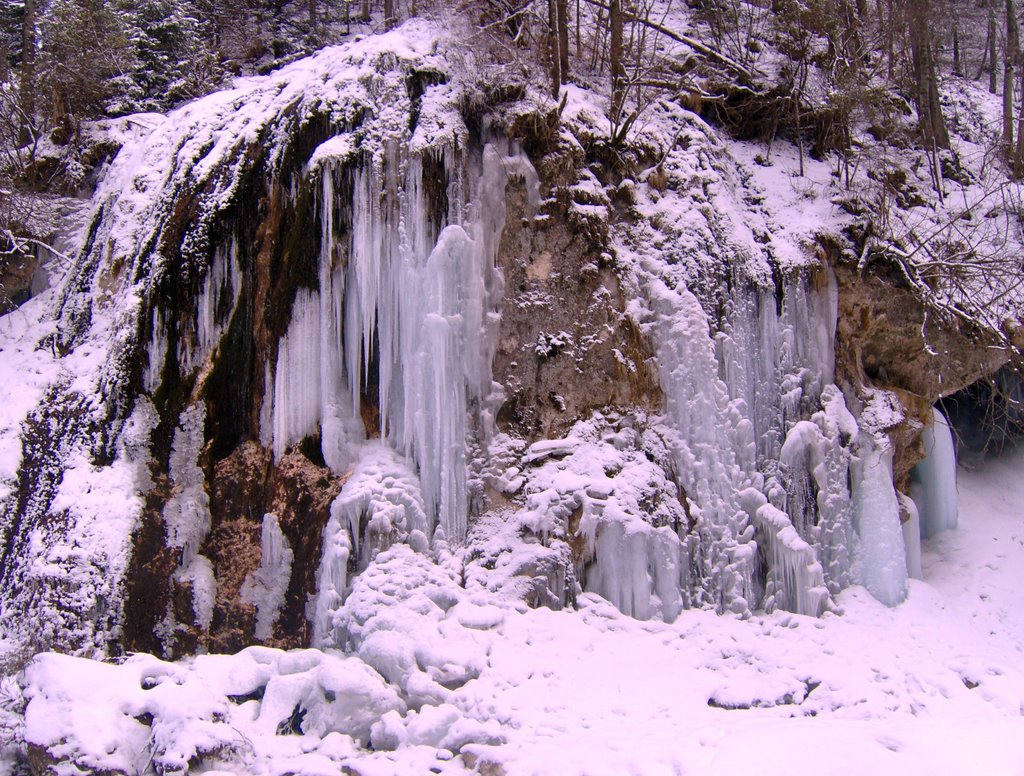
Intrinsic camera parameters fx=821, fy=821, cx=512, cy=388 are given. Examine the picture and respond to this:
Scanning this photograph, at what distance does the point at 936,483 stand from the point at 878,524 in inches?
74.7

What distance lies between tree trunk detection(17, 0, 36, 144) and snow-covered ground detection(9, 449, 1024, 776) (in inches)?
320

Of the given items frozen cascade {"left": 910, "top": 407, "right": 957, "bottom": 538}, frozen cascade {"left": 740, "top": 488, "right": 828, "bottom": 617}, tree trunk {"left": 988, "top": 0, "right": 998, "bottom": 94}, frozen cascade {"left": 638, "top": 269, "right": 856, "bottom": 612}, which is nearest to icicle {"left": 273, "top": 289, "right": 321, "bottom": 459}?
frozen cascade {"left": 638, "top": 269, "right": 856, "bottom": 612}

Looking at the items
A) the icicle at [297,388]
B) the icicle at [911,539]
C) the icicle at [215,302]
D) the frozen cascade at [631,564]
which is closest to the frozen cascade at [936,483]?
the icicle at [911,539]

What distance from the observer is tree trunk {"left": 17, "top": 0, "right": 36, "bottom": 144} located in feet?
34.7

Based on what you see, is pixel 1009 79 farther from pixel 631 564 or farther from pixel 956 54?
pixel 631 564

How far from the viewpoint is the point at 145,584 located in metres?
6.77

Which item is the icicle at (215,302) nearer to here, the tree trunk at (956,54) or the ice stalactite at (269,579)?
the ice stalactite at (269,579)

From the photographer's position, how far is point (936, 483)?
29.7 feet

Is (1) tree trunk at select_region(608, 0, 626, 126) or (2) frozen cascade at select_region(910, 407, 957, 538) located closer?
(1) tree trunk at select_region(608, 0, 626, 126)

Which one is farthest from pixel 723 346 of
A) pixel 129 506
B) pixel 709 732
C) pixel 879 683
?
pixel 129 506

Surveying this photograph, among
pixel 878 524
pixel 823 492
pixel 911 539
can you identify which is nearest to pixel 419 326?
pixel 823 492

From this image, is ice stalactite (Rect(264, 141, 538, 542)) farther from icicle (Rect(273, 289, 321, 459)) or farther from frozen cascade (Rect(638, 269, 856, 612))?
frozen cascade (Rect(638, 269, 856, 612))

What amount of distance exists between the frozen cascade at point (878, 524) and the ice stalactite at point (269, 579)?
17.0 feet

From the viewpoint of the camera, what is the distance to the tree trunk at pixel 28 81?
10586 millimetres
